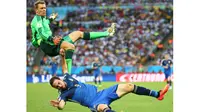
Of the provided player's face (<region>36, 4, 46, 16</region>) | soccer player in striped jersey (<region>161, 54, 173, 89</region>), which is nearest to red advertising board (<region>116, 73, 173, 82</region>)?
soccer player in striped jersey (<region>161, 54, 173, 89</region>)

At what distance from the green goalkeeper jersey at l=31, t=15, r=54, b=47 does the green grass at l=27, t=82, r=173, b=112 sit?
0.75 meters

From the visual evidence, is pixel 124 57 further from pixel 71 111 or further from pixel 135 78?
pixel 71 111

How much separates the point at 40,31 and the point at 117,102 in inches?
66.6

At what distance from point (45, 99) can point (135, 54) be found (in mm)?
1777

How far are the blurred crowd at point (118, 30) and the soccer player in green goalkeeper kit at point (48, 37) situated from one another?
0.09 m

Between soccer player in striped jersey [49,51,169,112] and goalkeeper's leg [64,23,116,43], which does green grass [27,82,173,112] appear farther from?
goalkeeper's leg [64,23,116,43]

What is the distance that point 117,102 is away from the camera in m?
10.6

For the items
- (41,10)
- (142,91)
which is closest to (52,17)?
(41,10)

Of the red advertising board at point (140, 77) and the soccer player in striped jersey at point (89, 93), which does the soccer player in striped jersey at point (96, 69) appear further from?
the soccer player in striped jersey at point (89, 93)

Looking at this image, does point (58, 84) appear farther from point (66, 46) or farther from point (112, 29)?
point (112, 29)

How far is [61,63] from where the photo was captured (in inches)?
418

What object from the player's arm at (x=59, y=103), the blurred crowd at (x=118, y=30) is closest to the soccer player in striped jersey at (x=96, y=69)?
the blurred crowd at (x=118, y=30)
